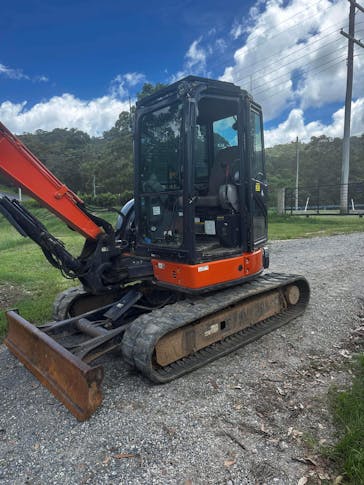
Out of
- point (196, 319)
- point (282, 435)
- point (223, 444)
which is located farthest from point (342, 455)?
point (196, 319)

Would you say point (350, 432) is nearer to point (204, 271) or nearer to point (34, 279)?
point (204, 271)

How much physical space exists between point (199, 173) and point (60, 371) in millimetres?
2787

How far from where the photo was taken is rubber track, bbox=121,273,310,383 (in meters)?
3.37

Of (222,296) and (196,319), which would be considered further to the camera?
(222,296)

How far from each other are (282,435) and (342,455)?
0.43 meters

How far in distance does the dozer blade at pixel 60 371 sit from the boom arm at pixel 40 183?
1308 mm

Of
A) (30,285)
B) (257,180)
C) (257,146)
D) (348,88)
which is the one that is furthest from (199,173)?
(348,88)

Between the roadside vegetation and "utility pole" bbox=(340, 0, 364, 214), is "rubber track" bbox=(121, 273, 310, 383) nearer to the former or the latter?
the roadside vegetation

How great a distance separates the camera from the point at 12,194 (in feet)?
13.1

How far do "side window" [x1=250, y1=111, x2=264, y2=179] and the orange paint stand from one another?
1090 millimetres

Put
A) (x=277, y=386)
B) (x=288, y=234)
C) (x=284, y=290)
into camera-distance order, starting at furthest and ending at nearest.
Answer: (x=288, y=234) → (x=284, y=290) → (x=277, y=386)

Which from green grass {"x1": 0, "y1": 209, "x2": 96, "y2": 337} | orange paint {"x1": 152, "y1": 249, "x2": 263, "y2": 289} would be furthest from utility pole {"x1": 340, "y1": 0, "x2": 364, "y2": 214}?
orange paint {"x1": 152, "y1": 249, "x2": 263, "y2": 289}

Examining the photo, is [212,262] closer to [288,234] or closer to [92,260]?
[92,260]

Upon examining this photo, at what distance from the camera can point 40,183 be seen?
3.83 meters
